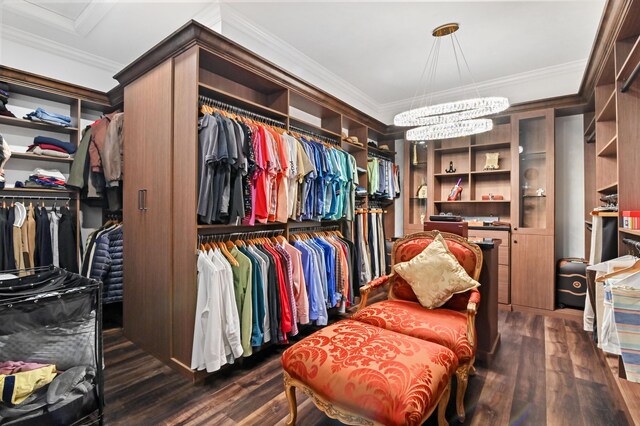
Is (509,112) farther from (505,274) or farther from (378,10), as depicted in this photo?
(378,10)

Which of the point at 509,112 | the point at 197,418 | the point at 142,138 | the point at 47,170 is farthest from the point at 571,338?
the point at 47,170

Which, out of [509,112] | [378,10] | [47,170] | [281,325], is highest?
[378,10]

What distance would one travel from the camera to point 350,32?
293cm

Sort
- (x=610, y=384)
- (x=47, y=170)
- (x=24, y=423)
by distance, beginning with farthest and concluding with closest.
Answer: (x=47, y=170) < (x=610, y=384) < (x=24, y=423)

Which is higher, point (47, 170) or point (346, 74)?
point (346, 74)

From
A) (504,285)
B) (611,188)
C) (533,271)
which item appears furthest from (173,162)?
(533,271)

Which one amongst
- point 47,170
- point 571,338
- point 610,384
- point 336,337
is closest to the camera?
point 336,337

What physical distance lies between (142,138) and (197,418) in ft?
6.89

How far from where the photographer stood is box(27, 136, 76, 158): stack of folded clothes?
115 inches

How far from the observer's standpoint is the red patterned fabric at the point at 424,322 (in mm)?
1726

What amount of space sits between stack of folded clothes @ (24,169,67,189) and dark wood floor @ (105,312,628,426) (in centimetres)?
161

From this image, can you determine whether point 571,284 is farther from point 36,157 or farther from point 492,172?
point 36,157

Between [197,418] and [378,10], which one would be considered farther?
[378,10]

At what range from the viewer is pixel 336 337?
1633 millimetres
